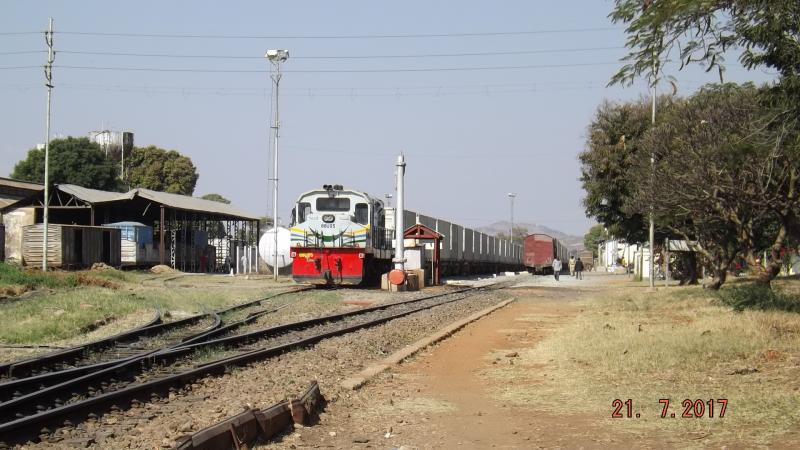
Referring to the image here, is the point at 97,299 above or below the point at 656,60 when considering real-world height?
below

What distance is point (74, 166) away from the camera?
67062mm

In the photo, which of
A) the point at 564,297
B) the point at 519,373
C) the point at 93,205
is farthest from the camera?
the point at 93,205

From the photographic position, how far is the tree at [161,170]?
8094 centimetres

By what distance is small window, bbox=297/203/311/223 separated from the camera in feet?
90.4

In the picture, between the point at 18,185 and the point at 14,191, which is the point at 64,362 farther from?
the point at 14,191

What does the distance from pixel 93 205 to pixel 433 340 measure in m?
32.8

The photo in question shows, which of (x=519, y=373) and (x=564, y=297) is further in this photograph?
(x=564, y=297)

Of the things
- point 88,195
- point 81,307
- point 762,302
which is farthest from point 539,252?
point 81,307

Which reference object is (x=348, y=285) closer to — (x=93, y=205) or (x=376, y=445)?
(x=93, y=205)

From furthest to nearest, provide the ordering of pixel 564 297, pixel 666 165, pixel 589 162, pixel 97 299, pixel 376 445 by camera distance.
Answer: pixel 589 162 → pixel 564 297 → pixel 666 165 → pixel 97 299 → pixel 376 445

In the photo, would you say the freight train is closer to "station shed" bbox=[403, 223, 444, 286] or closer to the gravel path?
"station shed" bbox=[403, 223, 444, 286]

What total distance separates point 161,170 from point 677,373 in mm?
78627

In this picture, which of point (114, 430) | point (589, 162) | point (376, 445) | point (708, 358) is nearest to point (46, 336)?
point (114, 430)

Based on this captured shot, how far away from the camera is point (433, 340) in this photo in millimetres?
12672
